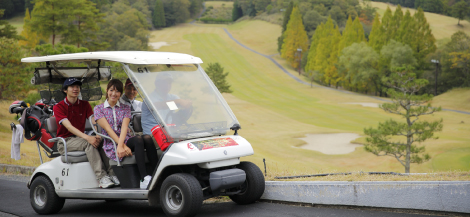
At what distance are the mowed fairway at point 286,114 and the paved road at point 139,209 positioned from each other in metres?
2.18

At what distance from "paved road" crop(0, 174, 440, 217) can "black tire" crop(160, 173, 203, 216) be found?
20.7 inches

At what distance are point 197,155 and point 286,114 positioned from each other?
5886 centimetres

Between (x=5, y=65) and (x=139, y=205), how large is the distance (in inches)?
1397

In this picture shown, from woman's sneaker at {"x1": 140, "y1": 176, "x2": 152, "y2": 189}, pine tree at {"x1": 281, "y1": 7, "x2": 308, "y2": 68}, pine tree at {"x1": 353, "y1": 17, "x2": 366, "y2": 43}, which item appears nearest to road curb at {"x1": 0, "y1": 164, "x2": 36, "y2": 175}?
woman's sneaker at {"x1": 140, "y1": 176, "x2": 152, "y2": 189}

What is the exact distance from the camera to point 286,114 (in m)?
64.2

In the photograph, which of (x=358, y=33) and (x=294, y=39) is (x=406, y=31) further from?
(x=294, y=39)

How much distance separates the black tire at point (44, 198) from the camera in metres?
7.13

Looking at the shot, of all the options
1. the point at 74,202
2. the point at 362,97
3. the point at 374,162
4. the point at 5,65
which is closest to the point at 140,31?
the point at 362,97

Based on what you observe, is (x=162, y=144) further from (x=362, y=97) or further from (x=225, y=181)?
(x=362, y=97)

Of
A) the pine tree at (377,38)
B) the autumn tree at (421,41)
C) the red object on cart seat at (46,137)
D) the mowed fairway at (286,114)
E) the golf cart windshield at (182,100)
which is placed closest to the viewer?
the golf cart windshield at (182,100)

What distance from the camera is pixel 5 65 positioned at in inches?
1501

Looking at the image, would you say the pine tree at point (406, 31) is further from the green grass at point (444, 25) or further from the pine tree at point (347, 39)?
the green grass at point (444, 25)

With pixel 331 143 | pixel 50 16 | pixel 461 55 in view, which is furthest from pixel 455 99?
pixel 50 16

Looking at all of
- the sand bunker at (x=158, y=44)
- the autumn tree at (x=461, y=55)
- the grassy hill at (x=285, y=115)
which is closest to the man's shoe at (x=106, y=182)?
the grassy hill at (x=285, y=115)
